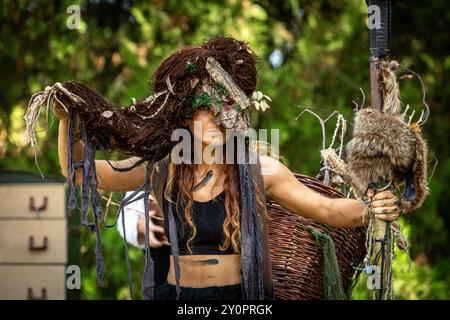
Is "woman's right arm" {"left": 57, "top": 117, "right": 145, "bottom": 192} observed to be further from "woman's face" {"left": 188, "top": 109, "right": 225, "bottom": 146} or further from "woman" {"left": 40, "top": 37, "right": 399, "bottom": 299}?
"woman's face" {"left": 188, "top": 109, "right": 225, "bottom": 146}

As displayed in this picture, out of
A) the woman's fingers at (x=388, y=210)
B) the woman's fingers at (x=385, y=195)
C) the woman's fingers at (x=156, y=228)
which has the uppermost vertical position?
the woman's fingers at (x=385, y=195)

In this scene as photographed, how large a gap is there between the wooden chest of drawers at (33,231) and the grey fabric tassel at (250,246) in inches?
88.0

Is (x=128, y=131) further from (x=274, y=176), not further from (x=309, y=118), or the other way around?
(x=309, y=118)

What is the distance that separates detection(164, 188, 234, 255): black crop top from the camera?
9.52 ft

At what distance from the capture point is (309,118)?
6664mm

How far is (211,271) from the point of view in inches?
114

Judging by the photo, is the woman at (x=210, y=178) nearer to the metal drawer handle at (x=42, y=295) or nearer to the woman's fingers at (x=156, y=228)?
the woman's fingers at (x=156, y=228)

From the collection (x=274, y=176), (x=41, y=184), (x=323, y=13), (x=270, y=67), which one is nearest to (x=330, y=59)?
(x=323, y=13)

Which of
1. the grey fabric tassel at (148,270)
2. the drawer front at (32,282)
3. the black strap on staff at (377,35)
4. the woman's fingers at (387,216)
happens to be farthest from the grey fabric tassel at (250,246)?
the drawer front at (32,282)

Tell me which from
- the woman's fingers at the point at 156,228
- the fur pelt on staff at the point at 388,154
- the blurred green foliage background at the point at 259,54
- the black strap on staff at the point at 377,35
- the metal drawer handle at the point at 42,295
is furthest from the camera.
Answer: the blurred green foliage background at the point at 259,54

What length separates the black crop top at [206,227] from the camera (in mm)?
2903

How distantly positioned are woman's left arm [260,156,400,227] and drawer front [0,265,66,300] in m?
2.24

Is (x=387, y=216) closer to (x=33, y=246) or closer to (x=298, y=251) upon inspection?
(x=298, y=251)
